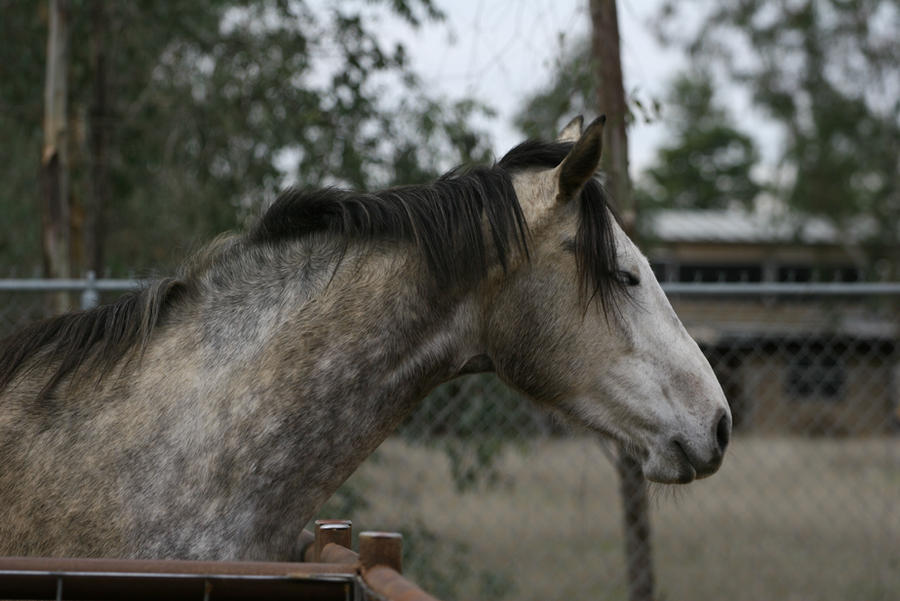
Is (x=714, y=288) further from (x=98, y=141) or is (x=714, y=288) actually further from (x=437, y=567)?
(x=98, y=141)

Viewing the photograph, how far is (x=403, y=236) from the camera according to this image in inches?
89.3

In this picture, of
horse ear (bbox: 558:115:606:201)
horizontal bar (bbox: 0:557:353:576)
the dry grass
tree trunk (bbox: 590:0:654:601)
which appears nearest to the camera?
horizontal bar (bbox: 0:557:353:576)

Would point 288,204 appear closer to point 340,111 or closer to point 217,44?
point 340,111

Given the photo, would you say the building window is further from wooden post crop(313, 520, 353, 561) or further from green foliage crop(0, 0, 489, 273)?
wooden post crop(313, 520, 353, 561)

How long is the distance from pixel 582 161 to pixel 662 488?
1.00 meters

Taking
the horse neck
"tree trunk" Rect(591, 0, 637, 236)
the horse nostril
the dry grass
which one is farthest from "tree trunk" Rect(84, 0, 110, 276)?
the horse nostril

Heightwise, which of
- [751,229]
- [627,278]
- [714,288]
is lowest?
[751,229]

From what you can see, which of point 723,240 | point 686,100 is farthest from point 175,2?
point 686,100

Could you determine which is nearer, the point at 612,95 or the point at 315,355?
the point at 315,355

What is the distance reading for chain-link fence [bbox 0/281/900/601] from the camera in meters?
4.86

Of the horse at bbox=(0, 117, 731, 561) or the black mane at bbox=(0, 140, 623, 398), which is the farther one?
the black mane at bbox=(0, 140, 623, 398)

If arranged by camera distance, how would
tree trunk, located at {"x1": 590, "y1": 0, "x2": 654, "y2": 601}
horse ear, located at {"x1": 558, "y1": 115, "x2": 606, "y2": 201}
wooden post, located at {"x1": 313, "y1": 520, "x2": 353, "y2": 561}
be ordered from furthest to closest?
tree trunk, located at {"x1": 590, "y1": 0, "x2": 654, "y2": 601} → horse ear, located at {"x1": 558, "y1": 115, "x2": 606, "y2": 201} → wooden post, located at {"x1": 313, "y1": 520, "x2": 353, "y2": 561}

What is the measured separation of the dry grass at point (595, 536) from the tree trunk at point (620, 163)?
0.80ft

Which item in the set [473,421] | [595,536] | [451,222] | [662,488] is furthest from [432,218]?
[595,536]
